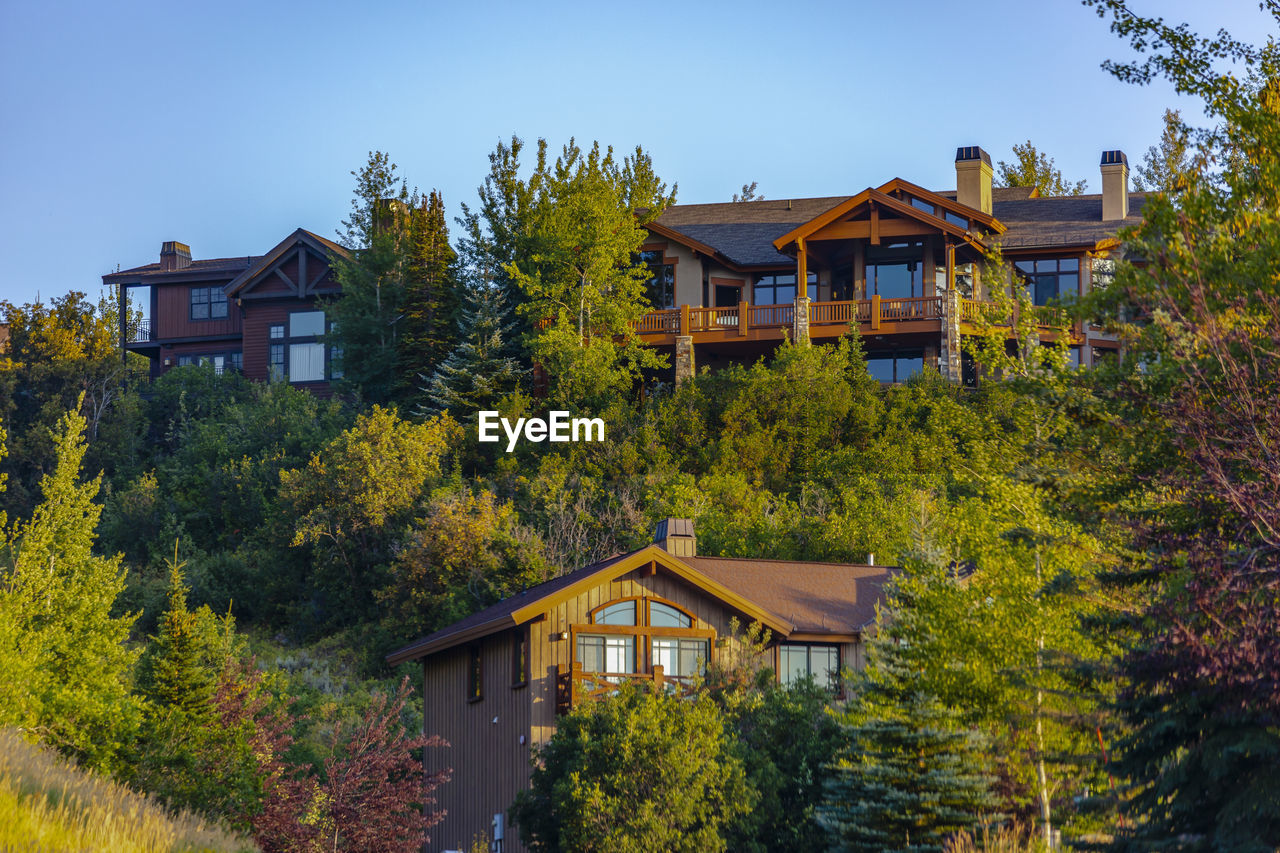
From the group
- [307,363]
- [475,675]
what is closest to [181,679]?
[475,675]

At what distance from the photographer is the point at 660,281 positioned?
5284cm

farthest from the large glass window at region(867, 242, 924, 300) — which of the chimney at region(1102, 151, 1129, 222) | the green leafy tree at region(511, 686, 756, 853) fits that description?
the green leafy tree at region(511, 686, 756, 853)

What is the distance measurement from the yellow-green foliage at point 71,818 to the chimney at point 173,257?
5052 cm

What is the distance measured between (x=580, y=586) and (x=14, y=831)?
16675 millimetres

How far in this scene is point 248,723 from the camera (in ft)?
78.6

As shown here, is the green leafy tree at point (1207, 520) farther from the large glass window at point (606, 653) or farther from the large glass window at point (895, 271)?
the large glass window at point (895, 271)

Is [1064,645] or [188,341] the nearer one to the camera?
[1064,645]

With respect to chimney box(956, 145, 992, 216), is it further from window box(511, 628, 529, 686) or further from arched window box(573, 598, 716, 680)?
window box(511, 628, 529, 686)

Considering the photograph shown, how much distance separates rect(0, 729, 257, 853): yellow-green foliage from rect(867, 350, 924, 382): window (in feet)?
117

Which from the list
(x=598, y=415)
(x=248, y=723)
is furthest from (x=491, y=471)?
(x=248, y=723)

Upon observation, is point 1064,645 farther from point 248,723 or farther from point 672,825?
point 248,723

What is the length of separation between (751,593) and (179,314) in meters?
39.3

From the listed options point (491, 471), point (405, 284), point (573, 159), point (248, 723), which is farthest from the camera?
point (405, 284)

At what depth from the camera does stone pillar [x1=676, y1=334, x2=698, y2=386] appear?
1916 inches
